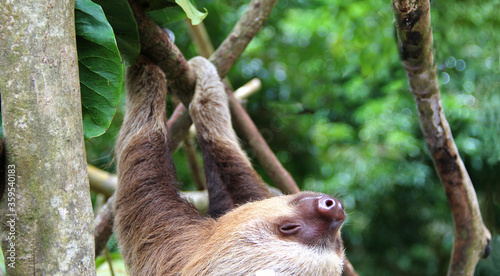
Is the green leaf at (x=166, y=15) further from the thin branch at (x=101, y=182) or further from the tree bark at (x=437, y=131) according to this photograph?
the thin branch at (x=101, y=182)

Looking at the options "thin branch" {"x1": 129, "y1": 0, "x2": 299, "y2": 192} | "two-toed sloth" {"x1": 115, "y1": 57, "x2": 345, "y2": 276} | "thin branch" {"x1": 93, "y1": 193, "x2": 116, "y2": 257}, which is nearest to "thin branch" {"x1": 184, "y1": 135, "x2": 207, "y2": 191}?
"thin branch" {"x1": 129, "y1": 0, "x2": 299, "y2": 192}

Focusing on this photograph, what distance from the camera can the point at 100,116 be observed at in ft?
6.95

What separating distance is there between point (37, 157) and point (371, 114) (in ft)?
16.4

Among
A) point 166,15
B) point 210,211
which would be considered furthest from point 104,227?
point 166,15

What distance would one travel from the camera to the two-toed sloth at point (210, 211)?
2.21m

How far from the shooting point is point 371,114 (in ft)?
19.3

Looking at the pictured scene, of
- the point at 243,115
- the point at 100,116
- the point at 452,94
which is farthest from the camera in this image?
the point at 452,94

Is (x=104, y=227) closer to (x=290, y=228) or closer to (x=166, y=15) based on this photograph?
(x=166, y=15)

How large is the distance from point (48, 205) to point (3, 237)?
20 cm

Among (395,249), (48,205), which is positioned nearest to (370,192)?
(395,249)

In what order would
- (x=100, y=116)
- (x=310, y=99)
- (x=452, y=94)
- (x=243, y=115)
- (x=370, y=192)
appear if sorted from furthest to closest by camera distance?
(x=310, y=99) < (x=370, y=192) < (x=452, y=94) < (x=243, y=115) < (x=100, y=116)

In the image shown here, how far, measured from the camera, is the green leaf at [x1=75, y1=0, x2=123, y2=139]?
193 cm

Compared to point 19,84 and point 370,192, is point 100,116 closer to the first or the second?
point 19,84

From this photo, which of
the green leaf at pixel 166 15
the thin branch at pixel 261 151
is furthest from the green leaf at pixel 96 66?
the thin branch at pixel 261 151
